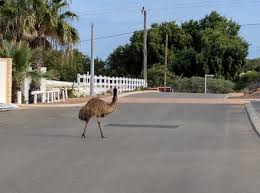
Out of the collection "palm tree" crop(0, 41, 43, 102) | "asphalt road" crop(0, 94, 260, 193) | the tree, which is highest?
the tree

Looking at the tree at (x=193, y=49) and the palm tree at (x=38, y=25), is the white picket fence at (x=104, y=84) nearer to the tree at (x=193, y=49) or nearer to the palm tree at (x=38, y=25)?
the palm tree at (x=38, y=25)

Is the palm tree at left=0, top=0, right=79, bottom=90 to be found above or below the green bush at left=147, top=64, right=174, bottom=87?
above

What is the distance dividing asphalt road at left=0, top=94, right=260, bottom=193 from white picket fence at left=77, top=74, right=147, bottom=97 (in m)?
20.0

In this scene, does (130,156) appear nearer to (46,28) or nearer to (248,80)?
(46,28)

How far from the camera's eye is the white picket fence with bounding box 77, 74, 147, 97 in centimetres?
4367

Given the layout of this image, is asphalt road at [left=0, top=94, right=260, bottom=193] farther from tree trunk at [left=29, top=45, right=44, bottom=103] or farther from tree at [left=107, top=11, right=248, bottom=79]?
tree at [left=107, top=11, right=248, bottom=79]

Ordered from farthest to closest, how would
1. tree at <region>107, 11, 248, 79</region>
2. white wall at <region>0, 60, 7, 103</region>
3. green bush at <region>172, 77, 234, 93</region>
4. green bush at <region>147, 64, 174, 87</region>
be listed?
tree at <region>107, 11, 248, 79</region> < green bush at <region>147, 64, 174, 87</region> < green bush at <region>172, 77, 234, 93</region> < white wall at <region>0, 60, 7, 103</region>

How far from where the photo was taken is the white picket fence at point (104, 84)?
43.7 meters

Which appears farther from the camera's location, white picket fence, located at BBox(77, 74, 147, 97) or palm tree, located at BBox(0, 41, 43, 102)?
white picket fence, located at BBox(77, 74, 147, 97)

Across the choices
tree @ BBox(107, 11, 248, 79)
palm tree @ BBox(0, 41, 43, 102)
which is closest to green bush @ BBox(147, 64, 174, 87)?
tree @ BBox(107, 11, 248, 79)

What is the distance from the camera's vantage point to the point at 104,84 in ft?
164

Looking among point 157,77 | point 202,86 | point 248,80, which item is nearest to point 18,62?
point 202,86

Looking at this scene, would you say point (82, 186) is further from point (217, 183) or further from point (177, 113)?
point (177, 113)

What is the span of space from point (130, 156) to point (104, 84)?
3680 cm
